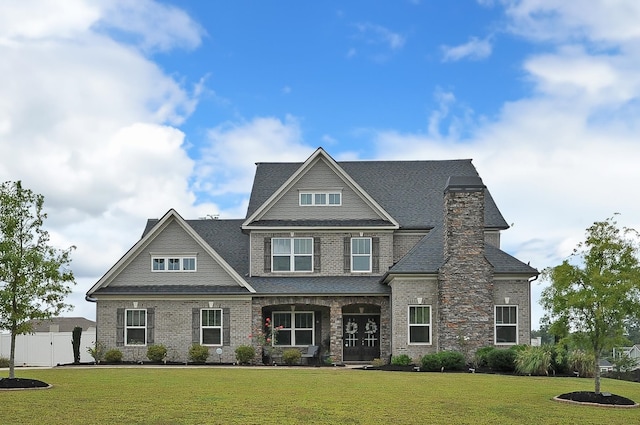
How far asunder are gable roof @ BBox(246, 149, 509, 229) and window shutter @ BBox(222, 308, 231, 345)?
440cm

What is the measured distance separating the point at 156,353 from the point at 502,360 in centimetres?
1436

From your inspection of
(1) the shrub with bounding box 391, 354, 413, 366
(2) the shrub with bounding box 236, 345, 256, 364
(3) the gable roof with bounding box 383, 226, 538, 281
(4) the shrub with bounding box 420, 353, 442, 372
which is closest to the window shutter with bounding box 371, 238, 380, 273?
(3) the gable roof with bounding box 383, 226, 538, 281

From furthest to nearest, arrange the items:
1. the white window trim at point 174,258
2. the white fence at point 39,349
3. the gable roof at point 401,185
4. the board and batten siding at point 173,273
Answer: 1. the white fence at point 39,349
2. the gable roof at point 401,185
3. the white window trim at point 174,258
4. the board and batten siding at point 173,273

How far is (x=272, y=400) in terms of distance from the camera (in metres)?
18.7

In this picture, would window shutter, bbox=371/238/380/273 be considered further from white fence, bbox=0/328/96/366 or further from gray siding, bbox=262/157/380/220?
white fence, bbox=0/328/96/366

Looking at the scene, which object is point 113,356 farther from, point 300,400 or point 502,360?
point 300,400

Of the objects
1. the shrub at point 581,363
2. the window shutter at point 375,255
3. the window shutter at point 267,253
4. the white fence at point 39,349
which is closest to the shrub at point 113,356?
the white fence at point 39,349

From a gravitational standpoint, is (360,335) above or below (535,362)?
above

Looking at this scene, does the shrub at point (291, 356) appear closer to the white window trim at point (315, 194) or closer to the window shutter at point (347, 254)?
the window shutter at point (347, 254)

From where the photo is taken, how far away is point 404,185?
40.7m

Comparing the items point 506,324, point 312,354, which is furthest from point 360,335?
point 506,324

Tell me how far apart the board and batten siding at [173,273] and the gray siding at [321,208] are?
11.3 ft

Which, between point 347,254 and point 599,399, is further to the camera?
point 347,254

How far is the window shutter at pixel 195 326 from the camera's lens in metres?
35.2
